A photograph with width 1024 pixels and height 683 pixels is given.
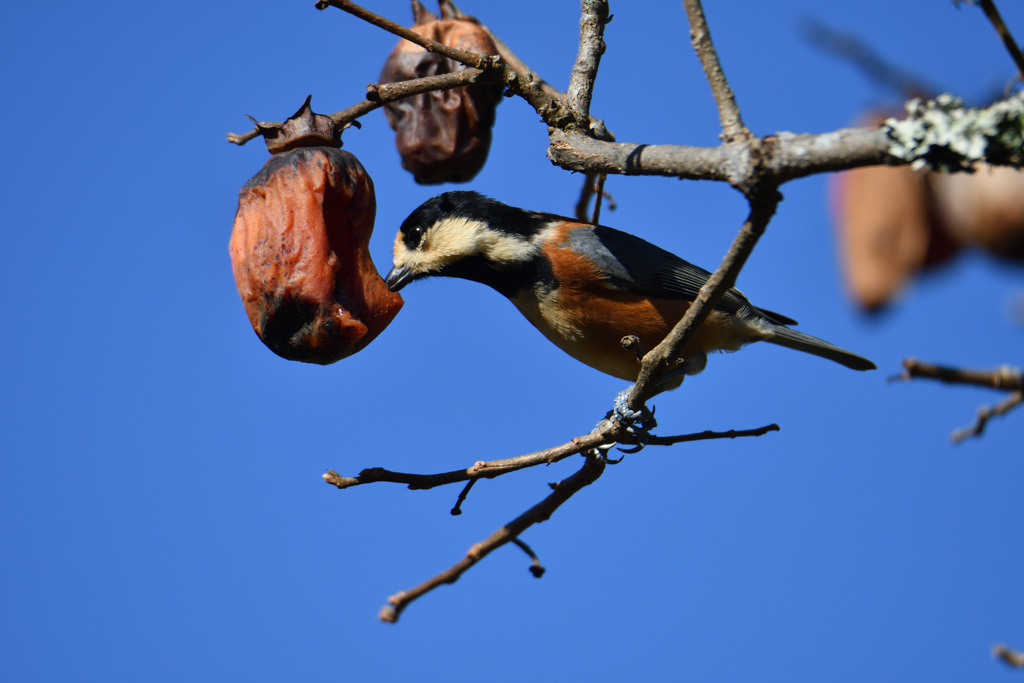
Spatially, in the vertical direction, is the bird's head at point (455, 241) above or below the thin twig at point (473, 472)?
above

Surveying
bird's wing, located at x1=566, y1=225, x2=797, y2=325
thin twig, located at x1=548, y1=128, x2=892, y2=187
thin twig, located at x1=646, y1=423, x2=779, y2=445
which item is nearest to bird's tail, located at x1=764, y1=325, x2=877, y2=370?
bird's wing, located at x1=566, y1=225, x2=797, y2=325

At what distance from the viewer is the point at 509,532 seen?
2705mm

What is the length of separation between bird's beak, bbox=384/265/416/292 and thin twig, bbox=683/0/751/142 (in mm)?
2149

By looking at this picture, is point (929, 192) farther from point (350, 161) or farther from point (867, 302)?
point (350, 161)

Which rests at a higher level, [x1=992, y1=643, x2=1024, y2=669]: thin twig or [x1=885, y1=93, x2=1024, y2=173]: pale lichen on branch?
[x1=885, y1=93, x2=1024, y2=173]: pale lichen on branch

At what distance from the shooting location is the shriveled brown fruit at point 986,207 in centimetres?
135

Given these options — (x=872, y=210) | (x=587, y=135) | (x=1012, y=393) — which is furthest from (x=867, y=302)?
(x=587, y=135)

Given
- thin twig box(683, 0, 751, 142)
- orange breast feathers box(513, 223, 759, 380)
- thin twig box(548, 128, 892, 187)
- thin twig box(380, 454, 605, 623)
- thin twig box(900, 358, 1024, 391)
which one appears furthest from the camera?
orange breast feathers box(513, 223, 759, 380)

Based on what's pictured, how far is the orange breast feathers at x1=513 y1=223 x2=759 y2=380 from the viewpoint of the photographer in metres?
3.79

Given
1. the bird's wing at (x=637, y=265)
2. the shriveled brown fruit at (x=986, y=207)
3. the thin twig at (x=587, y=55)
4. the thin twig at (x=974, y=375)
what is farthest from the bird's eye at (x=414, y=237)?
the thin twig at (x=974, y=375)

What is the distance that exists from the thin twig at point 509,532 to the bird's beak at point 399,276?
139cm

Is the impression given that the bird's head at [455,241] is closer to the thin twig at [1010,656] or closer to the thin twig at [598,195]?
the thin twig at [598,195]

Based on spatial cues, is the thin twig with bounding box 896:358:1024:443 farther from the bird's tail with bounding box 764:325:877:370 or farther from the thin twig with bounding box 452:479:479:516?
the bird's tail with bounding box 764:325:877:370

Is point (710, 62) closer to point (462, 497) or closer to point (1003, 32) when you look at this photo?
point (1003, 32)
